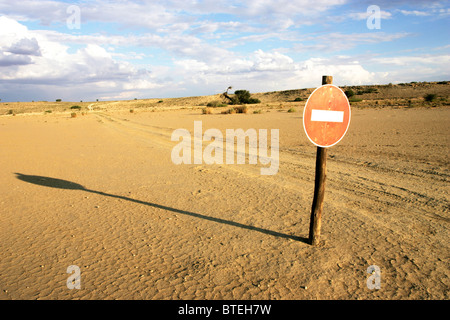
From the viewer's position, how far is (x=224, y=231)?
186 inches

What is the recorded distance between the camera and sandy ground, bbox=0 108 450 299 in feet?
11.0

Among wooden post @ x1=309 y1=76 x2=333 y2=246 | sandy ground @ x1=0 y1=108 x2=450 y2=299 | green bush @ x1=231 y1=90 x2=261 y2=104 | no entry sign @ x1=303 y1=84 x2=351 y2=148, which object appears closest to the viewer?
sandy ground @ x1=0 y1=108 x2=450 y2=299

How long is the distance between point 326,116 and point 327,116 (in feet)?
0.04

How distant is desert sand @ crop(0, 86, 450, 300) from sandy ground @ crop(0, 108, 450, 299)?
0.02 metres

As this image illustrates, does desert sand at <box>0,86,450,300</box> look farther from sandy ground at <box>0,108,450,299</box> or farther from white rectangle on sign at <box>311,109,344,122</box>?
white rectangle on sign at <box>311,109,344,122</box>

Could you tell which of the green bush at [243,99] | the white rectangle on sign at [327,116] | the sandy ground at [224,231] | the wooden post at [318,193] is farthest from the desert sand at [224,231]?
the green bush at [243,99]

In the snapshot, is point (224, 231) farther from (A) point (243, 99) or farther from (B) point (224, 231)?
(A) point (243, 99)

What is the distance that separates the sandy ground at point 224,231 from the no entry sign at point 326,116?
155 centimetres

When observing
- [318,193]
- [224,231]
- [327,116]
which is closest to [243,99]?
[224,231]

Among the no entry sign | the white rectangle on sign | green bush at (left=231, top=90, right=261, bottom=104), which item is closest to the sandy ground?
the no entry sign

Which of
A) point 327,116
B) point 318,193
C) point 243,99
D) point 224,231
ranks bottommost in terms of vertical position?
point 224,231

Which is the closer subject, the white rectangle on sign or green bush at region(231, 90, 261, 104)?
the white rectangle on sign

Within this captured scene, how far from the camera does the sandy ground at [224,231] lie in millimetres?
3365

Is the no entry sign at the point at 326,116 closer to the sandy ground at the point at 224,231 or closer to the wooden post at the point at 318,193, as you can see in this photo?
the wooden post at the point at 318,193
